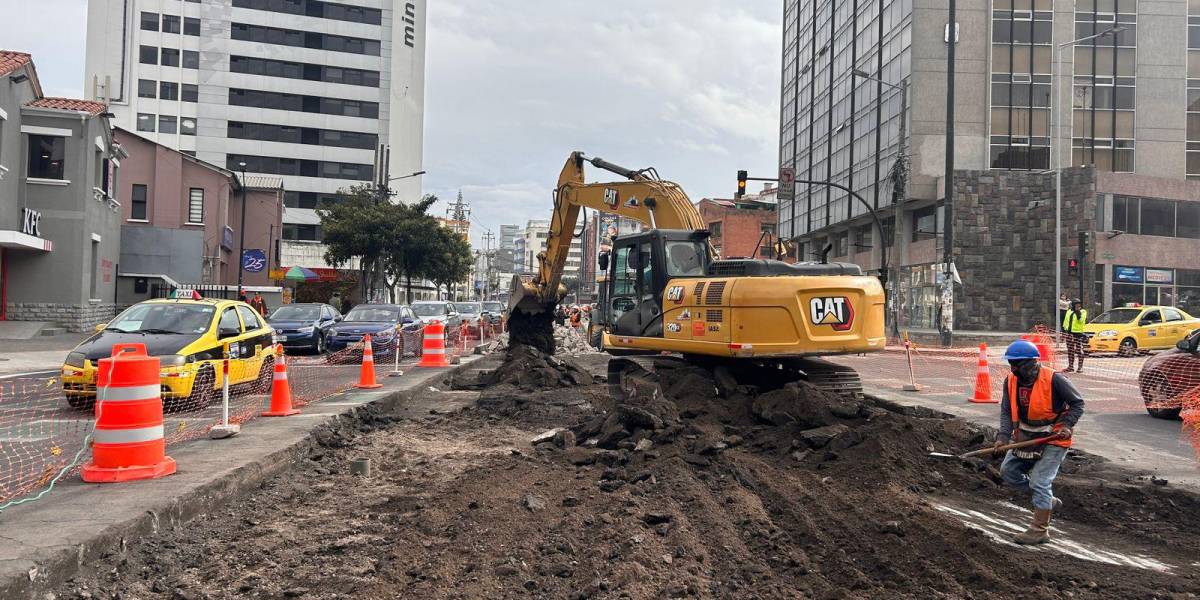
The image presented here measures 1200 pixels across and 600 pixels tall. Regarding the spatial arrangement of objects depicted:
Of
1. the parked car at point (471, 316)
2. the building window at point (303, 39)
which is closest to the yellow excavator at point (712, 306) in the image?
the parked car at point (471, 316)

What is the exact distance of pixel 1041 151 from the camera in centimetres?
4066

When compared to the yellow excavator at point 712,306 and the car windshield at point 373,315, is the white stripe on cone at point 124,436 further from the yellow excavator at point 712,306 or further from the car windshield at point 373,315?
the car windshield at point 373,315

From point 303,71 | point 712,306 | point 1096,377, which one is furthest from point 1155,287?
point 303,71

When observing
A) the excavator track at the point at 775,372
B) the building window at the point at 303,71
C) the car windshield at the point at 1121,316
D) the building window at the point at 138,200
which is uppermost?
the building window at the point at 303,71

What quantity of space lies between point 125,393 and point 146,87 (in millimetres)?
68850

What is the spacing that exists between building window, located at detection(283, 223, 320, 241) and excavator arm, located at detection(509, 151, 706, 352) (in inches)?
1982

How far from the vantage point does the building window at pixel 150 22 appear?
64.1 m

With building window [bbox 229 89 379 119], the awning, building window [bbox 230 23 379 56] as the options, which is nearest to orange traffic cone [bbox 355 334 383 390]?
the awning

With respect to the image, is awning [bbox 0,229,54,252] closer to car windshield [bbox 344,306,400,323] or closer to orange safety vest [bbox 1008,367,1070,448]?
car windshield [bbox 344,306,400,323]

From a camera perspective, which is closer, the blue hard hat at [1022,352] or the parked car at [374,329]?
the blue hard hat at [1022,352]

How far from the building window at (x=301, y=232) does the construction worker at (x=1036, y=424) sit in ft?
210

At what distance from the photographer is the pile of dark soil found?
181 inches

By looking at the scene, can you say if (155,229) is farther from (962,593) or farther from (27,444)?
(962,593)

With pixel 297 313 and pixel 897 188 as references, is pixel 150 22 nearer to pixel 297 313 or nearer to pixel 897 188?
pixel 297 313
